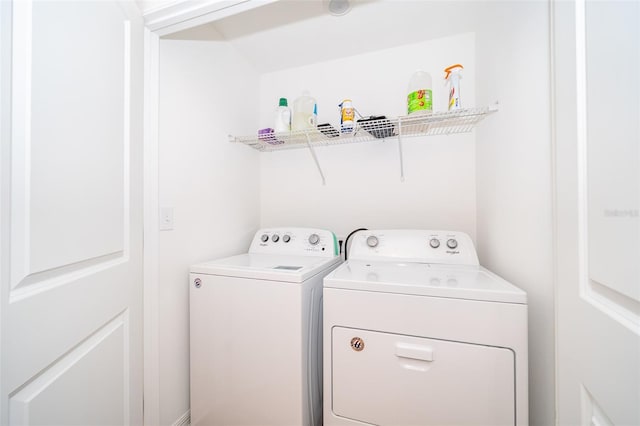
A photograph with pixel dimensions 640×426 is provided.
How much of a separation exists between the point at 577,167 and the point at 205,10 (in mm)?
1539

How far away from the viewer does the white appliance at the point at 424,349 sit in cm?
90

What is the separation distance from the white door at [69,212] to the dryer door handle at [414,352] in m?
1.10

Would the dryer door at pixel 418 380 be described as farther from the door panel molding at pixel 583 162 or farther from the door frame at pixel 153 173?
the door frame at pixel 153 173

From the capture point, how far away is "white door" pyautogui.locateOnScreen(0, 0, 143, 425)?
0.57 m

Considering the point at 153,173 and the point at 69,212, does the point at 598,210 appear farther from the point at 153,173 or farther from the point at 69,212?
the point at 153,173

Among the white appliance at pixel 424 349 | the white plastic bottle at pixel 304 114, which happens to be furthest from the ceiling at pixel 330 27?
the white appliance at pixel 424 349

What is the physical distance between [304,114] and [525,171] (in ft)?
4.52

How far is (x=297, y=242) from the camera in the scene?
1.74 meters

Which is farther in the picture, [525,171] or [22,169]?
[525,171]

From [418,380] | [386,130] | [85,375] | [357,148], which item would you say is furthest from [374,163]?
[85,375]

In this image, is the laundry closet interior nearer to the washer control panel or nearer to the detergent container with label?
the washer control panel

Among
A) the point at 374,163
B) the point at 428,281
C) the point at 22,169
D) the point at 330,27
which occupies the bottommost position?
the point at 428,281

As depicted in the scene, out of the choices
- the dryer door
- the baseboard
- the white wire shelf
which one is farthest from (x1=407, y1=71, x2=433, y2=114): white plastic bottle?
the baseboard

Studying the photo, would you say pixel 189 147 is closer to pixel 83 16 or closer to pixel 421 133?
pixel 83 16
